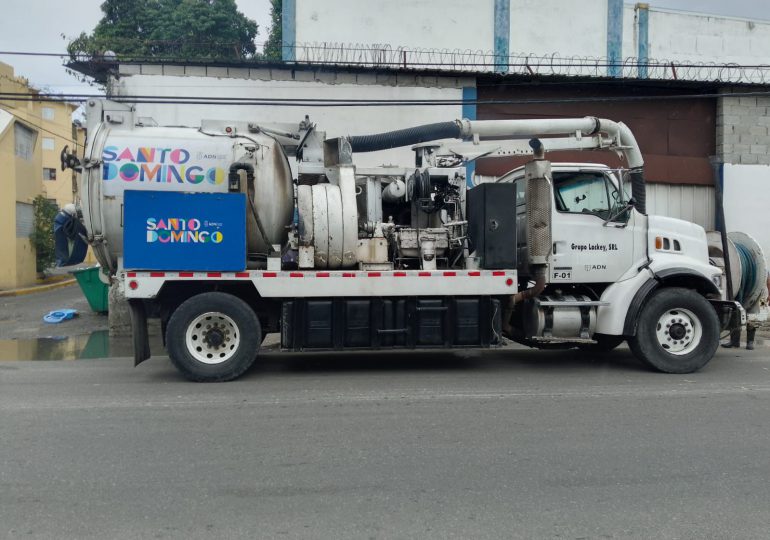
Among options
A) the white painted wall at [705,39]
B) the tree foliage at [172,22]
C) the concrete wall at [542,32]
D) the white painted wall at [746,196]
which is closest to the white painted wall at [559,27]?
the concrete wall at [542,32]

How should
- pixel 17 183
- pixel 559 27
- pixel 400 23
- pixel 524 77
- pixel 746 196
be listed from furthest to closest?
pixel 17 183 < pixel 559 27 < pixel 400 23 < pixel 746 196 < pixel 524 77

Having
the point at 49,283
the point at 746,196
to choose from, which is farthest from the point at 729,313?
the point at 49,283

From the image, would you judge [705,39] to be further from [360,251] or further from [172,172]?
[172,172]

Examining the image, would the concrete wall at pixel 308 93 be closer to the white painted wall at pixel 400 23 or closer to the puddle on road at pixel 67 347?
the white painted wall at pixel 400 23

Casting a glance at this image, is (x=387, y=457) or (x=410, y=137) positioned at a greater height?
(x=410, y=137)

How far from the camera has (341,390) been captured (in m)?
7.91

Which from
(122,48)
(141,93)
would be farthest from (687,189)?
(122,48)

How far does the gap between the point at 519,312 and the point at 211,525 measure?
6.38 metres

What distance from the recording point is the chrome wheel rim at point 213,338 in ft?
27.6

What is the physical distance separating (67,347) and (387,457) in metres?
8.66

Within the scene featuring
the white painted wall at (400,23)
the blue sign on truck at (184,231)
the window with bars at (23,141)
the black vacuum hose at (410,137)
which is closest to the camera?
the blue sign on truck at (184,231)

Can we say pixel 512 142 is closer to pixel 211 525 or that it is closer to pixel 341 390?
pixel 341 390

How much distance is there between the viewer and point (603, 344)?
1057 cm

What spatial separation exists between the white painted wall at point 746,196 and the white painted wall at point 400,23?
22.2 feet
